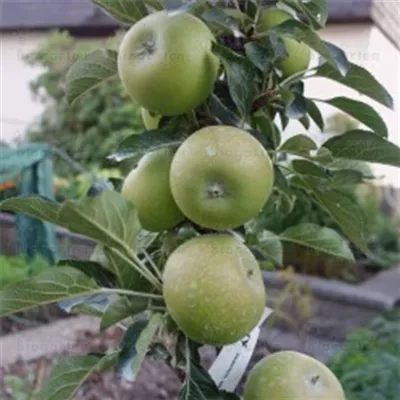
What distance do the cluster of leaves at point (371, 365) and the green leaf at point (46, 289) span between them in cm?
153

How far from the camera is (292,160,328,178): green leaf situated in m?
0.79

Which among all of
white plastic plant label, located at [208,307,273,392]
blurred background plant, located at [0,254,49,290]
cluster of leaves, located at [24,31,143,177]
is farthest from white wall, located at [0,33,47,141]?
white plastic plant label, located at [208,307,273,392]

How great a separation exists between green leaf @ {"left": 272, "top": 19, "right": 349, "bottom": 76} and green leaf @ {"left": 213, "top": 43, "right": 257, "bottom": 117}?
4cm

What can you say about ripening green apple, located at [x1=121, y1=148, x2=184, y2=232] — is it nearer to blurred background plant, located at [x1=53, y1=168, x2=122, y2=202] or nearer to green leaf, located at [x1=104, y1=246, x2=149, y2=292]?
green leaf, located at [x1=104, y1=246, x2=149, y2=292]

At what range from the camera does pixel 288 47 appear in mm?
770

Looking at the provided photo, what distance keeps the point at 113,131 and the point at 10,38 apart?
3.41 ft

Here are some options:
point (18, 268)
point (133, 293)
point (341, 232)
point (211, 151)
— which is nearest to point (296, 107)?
point (211, 151)

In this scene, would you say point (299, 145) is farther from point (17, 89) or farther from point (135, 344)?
point (17, 89)

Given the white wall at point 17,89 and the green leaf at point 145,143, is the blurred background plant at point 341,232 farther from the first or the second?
the green leaf at point 145,143

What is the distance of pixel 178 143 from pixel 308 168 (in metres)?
0.15

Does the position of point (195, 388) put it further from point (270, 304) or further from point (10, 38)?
point (10, 38)

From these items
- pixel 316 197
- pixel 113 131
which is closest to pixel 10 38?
pixel 113 131

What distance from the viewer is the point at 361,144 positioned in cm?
79

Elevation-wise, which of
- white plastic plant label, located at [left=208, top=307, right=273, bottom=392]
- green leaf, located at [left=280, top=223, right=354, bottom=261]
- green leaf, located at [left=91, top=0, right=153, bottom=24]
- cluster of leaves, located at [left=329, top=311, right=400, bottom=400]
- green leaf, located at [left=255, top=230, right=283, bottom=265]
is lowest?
cluster of leaves, located at [left=329, top=311, right=400, bottom=400]
